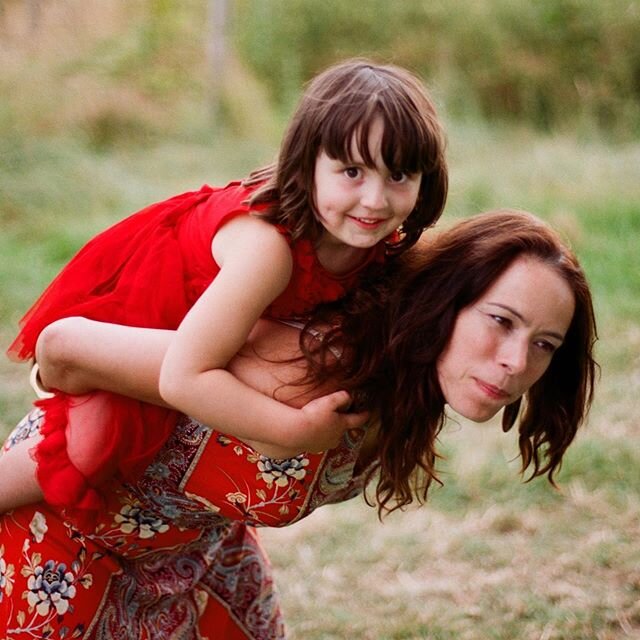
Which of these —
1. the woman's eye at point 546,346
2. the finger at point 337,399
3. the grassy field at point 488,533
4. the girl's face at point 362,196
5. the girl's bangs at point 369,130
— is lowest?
the grassy field at point 488,533

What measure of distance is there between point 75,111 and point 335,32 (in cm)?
298

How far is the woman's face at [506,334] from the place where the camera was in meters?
1.86

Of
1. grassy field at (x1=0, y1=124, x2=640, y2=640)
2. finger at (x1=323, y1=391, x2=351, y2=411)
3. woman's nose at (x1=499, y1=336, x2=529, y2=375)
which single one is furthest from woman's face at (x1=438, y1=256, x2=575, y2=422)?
grassy field at (x1=0, y1=124, x2=640, y2=640)

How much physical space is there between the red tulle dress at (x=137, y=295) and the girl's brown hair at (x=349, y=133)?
0.18 feet

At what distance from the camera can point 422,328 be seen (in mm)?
1911

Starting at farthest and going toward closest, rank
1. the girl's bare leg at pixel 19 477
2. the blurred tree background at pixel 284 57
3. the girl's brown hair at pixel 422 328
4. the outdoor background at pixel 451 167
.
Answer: the blurred tree background at pixel 284 57
the outdoor background at pixel 451 167
the girl's bare leg at pixel 19 477
the girl's brown hair at pixel 422 328

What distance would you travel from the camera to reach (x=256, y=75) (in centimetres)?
952

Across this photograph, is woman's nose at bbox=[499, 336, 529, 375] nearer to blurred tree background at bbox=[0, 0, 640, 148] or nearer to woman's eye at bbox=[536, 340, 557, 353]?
woman's eye at bbox=[536, 340, 557, 353]

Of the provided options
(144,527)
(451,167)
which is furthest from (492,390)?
(451,167)

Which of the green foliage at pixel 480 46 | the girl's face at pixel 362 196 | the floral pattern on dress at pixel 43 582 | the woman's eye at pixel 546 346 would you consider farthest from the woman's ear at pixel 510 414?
the green foliage at pixel 480 46

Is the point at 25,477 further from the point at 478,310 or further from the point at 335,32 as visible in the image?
the point at 335,32

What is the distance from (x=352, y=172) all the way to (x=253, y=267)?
8.9 inches

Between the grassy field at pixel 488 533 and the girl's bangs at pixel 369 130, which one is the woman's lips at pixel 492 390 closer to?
the girl's bangs at pixel 369 130

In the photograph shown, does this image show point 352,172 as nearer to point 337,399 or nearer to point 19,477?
point 337,399
